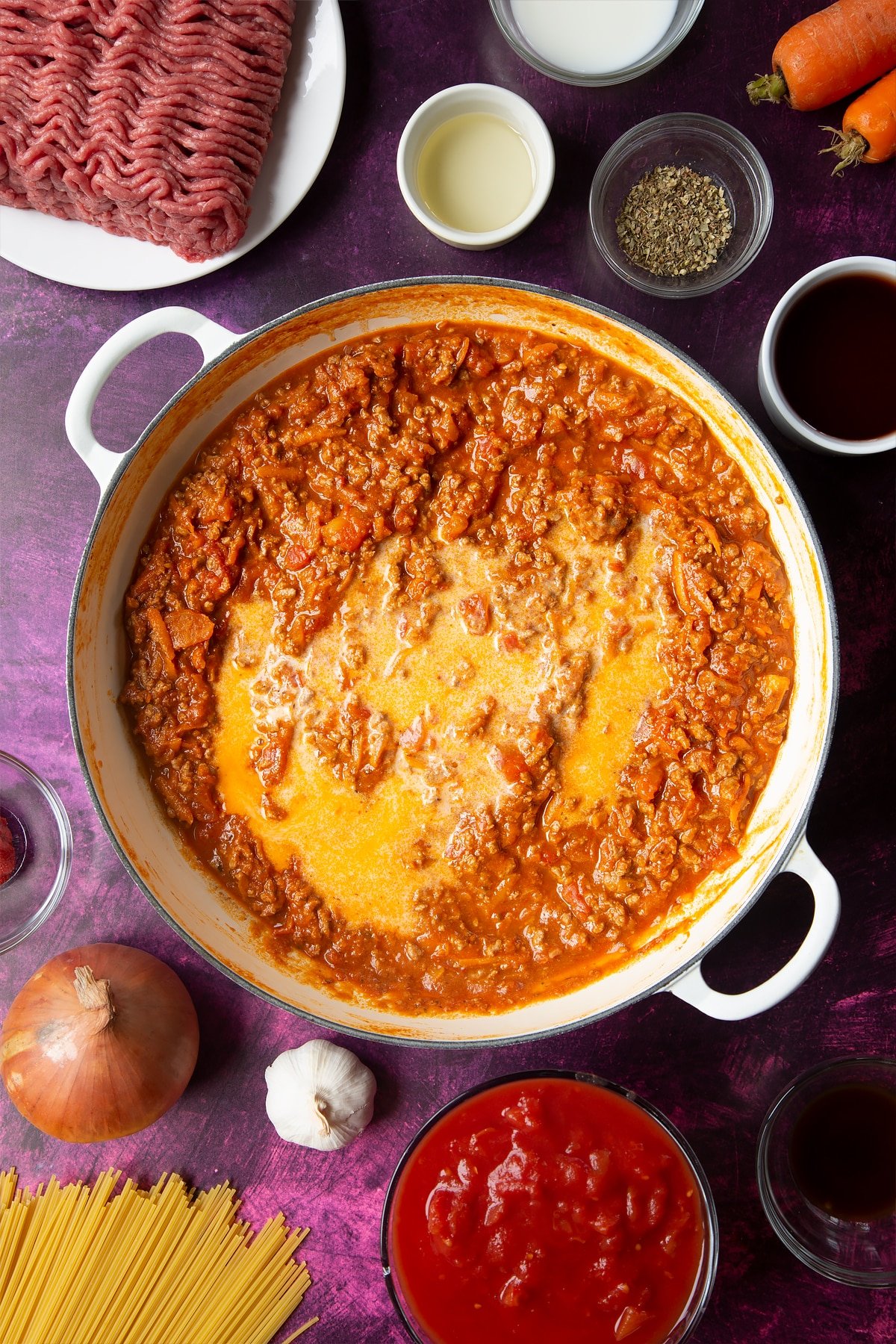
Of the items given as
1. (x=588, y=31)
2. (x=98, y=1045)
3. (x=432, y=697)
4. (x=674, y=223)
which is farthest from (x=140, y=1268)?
(x=588, y=31)

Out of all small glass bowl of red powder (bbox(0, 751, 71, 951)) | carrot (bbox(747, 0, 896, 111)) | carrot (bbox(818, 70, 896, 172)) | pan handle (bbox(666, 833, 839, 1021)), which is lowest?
small glass bowl of red powder (bbox(0, 751, 71, 951))

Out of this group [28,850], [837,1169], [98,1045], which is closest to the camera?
[98,1045]

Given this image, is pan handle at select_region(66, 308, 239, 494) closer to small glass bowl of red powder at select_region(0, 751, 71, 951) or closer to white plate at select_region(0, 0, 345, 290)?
white plate at select_region(0, 0, 345, 290)

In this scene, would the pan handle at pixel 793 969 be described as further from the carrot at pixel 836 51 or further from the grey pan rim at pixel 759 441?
the carrot at pixel 836 51

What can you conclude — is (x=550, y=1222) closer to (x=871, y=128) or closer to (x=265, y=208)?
(x=265, y=208)

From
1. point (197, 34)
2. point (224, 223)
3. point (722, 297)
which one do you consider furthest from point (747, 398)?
point (197, 34)

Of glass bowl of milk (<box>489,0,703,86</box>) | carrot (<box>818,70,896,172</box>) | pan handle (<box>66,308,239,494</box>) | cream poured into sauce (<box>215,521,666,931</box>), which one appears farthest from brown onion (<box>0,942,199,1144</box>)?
carrot (<box>818,70,896,172</box>)

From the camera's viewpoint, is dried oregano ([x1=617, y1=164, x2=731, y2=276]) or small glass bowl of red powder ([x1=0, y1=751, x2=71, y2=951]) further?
small glass bowl of red powder ([x1=0, y1=751, x2=71, y2=951])
